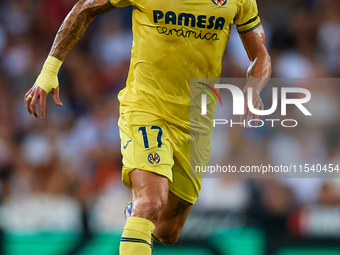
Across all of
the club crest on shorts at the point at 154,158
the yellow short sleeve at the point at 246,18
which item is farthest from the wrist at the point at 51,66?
the yellow short sleeve at the point at 246,18

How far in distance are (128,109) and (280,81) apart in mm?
3721

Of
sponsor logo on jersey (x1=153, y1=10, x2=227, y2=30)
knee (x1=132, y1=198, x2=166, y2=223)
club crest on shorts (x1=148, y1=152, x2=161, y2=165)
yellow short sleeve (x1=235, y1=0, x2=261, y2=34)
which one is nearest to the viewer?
knee (x1=132, y1=198, x2=166, y2=223)

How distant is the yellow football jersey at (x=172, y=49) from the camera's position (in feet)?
11.6

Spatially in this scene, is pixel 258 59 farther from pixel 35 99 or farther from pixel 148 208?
pixel 35 99

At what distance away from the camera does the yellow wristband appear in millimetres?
3549

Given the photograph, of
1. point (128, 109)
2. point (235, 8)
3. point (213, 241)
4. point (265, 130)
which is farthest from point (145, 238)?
point (265, 130)

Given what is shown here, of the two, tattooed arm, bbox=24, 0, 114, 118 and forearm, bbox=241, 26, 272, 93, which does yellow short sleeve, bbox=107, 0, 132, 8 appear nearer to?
tattooed arm, bbox=24, 0, 114, 118

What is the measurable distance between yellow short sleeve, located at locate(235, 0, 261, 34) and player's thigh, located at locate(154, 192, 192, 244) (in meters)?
1.45

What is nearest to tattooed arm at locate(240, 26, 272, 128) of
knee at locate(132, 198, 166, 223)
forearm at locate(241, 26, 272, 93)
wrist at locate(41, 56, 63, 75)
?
forearm at locate(241, 26, 272, 93)

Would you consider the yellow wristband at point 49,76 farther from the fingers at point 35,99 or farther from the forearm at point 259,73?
the forearm at point 259,73

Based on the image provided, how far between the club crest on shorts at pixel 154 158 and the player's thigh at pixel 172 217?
653mm

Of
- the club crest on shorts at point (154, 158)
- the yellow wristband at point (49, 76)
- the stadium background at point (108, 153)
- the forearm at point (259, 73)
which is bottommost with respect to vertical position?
the stadium background at point (108, 153)

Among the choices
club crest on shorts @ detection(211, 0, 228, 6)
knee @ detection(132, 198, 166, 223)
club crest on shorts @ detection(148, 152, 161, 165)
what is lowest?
knee @ detection(132, 198, 166, 223)

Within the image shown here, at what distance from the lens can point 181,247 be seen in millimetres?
5559
